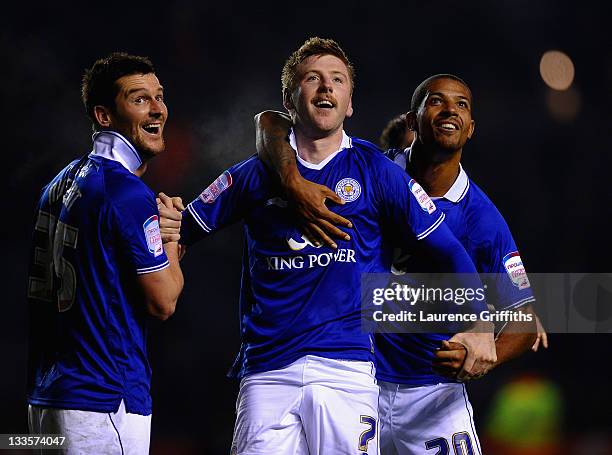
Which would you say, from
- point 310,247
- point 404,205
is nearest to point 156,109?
point 310,247

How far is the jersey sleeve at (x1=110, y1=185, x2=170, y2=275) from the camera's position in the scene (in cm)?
278

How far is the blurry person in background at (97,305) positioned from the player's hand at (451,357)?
3.34ft

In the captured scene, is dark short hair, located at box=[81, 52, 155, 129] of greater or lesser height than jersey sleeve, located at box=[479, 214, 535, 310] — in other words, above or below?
above

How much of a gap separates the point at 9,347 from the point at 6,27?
212 cm

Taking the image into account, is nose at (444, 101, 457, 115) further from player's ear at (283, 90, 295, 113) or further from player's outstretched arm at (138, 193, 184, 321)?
player's outstretched arm at (138, 193, 184, 321)

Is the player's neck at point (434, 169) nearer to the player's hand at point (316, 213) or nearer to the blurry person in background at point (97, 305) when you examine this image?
the player's hand at point (316, 213)

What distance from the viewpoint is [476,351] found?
10.7 feet

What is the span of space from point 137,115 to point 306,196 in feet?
2.11

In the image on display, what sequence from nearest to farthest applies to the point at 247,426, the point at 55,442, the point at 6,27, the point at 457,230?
the point at 55,442, the point at 247,426, the point at 457,230, the point at 6,27

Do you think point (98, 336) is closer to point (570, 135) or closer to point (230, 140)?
point (230, 140)

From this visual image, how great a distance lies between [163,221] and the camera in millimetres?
3178

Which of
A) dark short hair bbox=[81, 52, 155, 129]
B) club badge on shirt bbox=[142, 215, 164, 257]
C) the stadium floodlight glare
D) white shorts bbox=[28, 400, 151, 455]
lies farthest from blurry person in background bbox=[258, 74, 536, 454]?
the stadium floodlight glare

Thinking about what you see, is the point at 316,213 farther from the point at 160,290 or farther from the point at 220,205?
the point at 160,290

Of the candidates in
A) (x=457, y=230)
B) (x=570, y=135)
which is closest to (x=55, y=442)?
(x=457, y=230)
